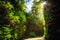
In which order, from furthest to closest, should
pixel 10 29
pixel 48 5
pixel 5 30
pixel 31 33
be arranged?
pixel 31 33 → pixel 10 29 → pixel 5 30 → pixel 48 5

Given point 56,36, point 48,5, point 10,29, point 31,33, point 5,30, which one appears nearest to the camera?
point 56,36

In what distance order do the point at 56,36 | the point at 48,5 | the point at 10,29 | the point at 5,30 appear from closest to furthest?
the point at 56,36
the point at 48,5
the point at 5,30
the point at 10,29

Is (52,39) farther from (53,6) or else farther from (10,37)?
(10,37)

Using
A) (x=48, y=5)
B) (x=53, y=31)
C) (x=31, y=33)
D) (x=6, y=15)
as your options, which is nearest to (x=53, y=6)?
(x=48, y=5)

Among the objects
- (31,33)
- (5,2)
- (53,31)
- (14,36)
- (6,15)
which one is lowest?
(31,33)

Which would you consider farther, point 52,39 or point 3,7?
point 3,7

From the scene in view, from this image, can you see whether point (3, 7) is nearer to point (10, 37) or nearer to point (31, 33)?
point (10, 37)

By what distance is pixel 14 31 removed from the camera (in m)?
10.6

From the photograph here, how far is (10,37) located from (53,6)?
3.78 m

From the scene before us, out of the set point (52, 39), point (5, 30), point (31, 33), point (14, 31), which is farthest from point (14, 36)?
point (31, 33)

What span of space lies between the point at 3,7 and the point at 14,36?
210cm

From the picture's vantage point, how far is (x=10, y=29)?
33.0 ft

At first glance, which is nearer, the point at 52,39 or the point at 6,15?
the point at 52,39

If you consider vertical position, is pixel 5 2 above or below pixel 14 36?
above
